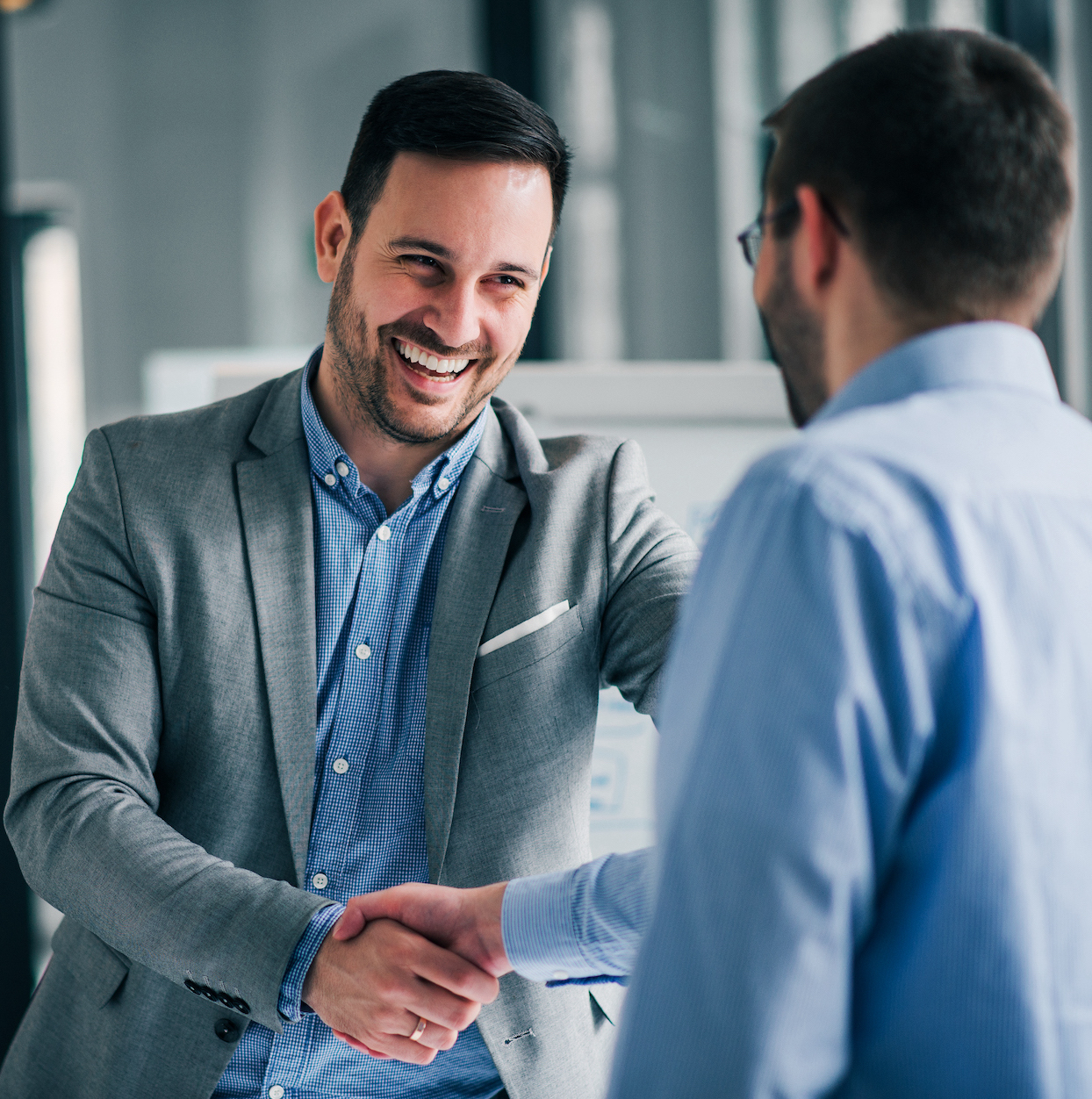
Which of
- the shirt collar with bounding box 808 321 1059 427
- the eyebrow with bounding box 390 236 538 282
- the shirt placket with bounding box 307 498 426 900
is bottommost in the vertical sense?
the shirt placket with bounding box 307 498 426 900

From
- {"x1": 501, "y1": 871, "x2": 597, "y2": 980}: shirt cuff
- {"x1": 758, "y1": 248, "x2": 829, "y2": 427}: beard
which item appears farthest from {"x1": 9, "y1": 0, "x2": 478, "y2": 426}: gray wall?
{"x1": 758, "y1": 248, "x2": 829, "y2": 427}: beard

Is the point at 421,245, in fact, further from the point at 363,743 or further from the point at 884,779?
the point at 884,779

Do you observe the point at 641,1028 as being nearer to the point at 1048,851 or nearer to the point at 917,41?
the point at 1048,851

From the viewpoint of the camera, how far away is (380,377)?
1348 mm

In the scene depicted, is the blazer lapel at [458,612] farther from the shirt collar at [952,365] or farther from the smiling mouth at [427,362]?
the shirt collar at [952,365]

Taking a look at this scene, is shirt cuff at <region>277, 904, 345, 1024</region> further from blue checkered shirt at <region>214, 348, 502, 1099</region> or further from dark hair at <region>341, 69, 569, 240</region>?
dark hair at <region>341, 69, 569, 240</region>

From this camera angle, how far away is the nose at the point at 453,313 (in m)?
1.34

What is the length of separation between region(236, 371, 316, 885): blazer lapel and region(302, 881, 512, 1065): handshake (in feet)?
0.44

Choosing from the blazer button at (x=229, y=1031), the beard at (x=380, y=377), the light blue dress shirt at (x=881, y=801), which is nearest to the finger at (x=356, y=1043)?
the blazer button at (x=229, y=1031)

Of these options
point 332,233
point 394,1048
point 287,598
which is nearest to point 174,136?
point 332,233

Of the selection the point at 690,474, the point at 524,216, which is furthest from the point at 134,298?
the point at 524,216

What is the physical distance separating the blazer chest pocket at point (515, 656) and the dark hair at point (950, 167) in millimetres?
646

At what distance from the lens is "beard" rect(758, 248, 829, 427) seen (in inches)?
31.4

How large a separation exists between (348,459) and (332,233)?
33 centimetres
